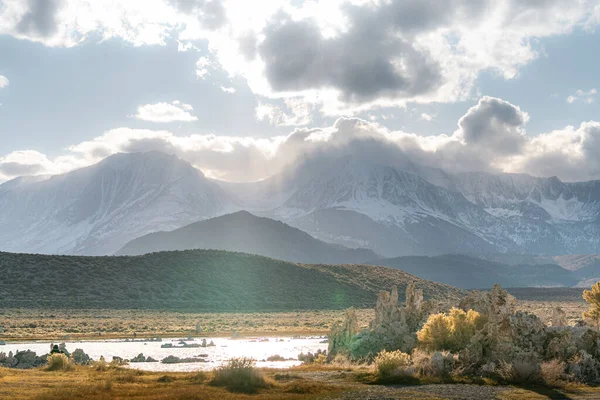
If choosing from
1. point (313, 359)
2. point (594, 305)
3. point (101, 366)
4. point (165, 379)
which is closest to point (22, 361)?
point (101, 366)

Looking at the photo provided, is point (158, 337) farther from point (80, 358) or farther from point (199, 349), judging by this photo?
point (80, 358)

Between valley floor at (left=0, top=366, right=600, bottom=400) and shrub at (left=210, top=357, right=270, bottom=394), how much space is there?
22.8 inches

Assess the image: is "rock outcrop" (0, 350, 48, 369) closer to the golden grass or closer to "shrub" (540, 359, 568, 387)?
the golden grass

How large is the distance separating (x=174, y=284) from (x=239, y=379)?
429 feet

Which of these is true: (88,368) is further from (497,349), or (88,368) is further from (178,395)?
(497,349)

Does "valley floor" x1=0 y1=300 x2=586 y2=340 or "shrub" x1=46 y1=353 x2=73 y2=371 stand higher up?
"shrub" x1=46 y1=353 x2=73 y2=371

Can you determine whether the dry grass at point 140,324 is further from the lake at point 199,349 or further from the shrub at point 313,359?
the shrub at point 313,359

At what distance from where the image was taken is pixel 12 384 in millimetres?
35500

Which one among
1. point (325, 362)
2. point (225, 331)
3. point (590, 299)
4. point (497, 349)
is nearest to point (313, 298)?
point (225, 331)

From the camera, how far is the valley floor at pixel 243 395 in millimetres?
32125

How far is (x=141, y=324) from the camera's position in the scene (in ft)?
341

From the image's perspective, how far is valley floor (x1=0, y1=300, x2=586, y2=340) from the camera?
288ft

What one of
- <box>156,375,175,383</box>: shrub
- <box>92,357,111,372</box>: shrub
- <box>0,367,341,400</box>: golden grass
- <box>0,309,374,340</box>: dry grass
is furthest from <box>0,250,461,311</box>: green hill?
<box>156,375,175,383</box>: shrub

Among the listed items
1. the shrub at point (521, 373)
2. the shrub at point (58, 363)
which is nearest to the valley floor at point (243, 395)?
the shrub at point (521, 373)
